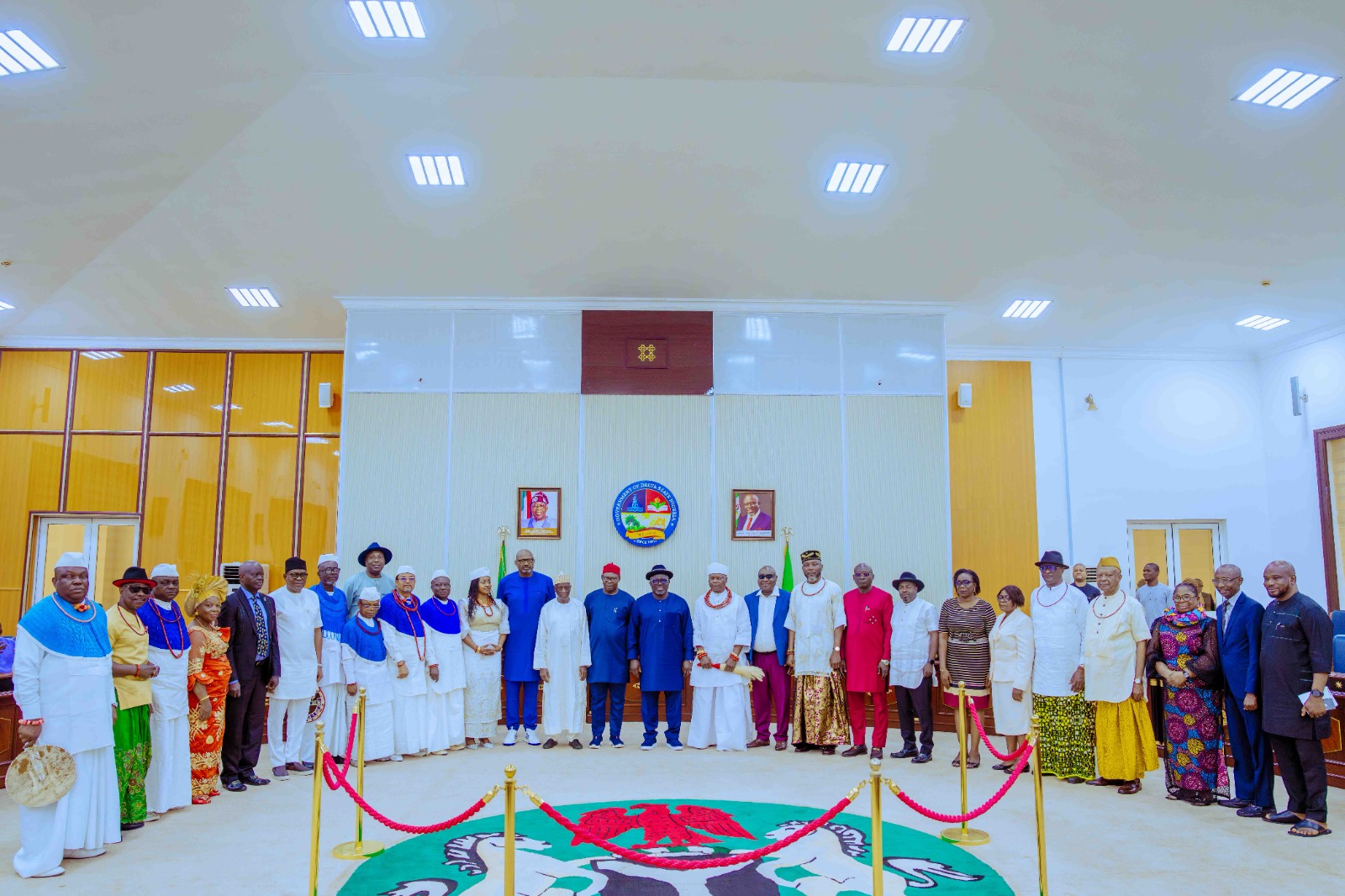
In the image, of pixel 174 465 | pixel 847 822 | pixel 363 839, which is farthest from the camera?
pixel 174 465

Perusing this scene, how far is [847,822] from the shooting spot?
17.9 feet

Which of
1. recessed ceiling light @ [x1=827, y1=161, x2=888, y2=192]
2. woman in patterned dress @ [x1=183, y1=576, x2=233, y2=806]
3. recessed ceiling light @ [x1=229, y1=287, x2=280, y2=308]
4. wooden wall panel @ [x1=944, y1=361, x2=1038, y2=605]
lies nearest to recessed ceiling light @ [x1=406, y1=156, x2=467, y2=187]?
recessed ceiling light @ [x1=229, y1=287, x2=280, y2=308]

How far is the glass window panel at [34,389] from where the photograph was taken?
11.3m

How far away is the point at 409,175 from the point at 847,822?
6006mm

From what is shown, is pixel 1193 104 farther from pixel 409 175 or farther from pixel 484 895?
pixel 484 895

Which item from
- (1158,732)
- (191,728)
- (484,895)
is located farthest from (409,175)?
(1158,732)

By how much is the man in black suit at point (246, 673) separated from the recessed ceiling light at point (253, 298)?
13.5 feet

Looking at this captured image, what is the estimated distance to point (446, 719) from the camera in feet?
25.9

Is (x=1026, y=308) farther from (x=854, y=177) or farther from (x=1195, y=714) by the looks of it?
(x=1195, y=714)

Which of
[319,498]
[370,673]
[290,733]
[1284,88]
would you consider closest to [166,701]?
[290,733]

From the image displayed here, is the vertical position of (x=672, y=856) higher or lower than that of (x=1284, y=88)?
lower

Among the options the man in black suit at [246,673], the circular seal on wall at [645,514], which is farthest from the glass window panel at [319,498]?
the man in black suit at [246,673]

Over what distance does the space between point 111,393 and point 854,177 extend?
907 centimetres

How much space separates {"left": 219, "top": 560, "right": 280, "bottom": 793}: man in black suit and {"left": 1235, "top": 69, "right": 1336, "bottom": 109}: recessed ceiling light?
758cm
